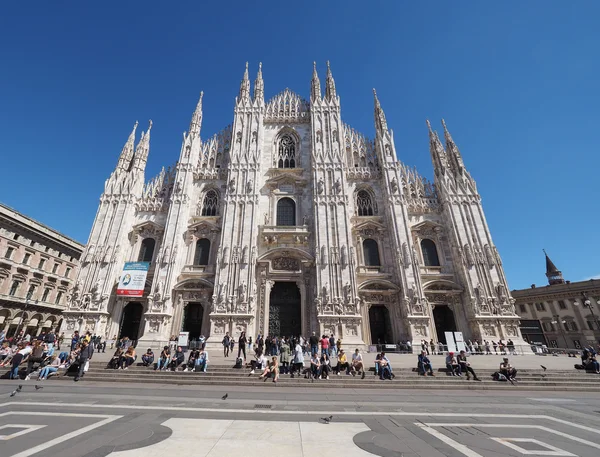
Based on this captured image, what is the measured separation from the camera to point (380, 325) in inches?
877

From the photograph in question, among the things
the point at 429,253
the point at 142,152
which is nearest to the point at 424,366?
the point at 429,253

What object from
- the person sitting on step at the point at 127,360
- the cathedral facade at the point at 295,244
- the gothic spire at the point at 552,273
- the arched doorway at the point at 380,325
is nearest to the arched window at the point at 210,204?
the cathedral facade at the point at 295,244

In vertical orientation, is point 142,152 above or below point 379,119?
below

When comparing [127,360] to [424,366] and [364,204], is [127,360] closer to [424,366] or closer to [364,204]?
[424,366]

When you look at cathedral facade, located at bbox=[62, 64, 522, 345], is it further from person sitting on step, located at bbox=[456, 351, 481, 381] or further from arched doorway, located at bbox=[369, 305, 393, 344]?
person sitting on step, located at bbox=[456, 351, 481, 381]

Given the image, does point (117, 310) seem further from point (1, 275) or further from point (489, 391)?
point (489, 391)

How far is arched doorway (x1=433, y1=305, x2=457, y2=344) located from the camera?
2188 cm

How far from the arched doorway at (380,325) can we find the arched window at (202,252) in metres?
15.2

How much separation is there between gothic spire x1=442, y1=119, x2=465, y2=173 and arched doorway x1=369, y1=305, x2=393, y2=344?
15993 mm

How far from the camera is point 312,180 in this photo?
2669 cm

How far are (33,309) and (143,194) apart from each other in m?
21.6

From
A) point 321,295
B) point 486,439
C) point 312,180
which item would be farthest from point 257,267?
point 486,439

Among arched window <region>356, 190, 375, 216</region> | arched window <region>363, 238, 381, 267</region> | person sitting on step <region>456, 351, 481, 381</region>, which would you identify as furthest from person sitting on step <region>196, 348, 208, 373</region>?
arched window <region>356, 190, 375, 216</region>

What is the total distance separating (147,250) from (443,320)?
87.0 feet
